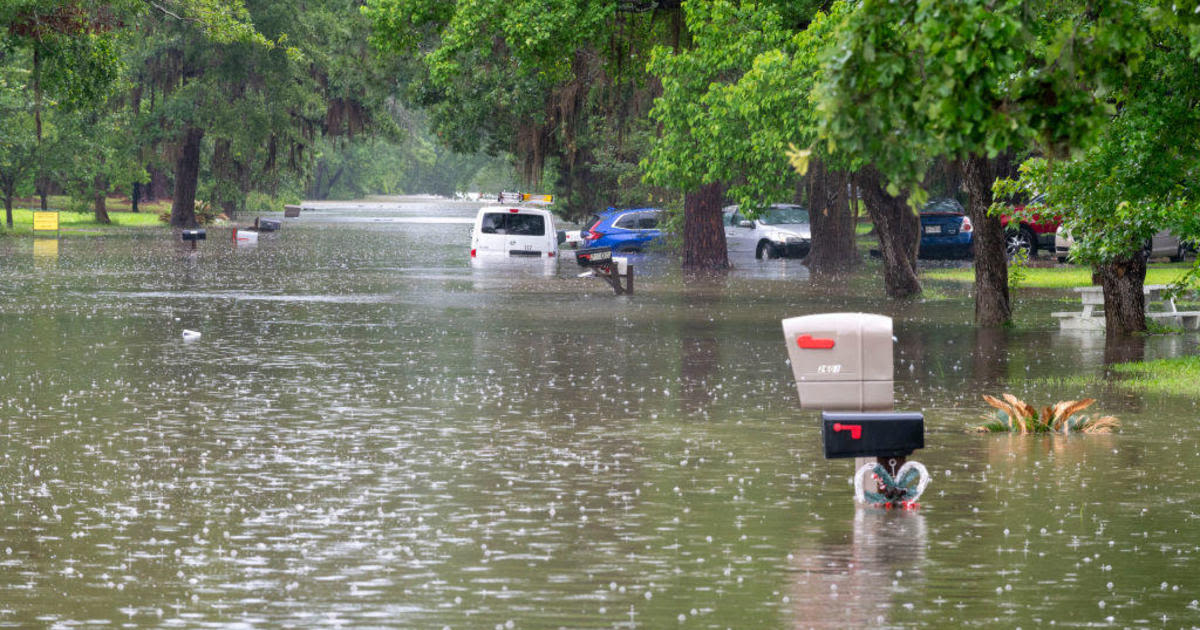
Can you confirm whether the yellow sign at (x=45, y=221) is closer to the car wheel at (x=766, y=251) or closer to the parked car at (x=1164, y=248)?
the car wheel at (x=766, y=251)

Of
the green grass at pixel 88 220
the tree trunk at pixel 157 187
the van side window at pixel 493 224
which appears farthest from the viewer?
the tree trunk at pixel 157 187

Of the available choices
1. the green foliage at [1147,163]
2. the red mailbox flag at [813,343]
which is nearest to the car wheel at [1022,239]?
the green foliage at [1147,163]

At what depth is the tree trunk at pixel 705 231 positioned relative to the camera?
43031 mm

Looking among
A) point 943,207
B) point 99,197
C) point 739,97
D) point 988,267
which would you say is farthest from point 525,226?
point 99,197

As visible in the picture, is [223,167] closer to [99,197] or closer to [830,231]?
[99,197]

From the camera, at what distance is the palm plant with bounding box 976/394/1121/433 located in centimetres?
1417

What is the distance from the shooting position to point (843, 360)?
426 inches

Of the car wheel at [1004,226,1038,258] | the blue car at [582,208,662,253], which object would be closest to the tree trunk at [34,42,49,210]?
the blue car at [582,208,662,253]

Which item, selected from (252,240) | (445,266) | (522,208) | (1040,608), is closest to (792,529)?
(1040,608)

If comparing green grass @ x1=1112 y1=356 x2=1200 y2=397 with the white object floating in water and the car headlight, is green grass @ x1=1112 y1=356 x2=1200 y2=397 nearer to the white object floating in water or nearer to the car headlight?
the car headlight

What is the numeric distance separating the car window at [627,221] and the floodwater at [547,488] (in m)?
30.2

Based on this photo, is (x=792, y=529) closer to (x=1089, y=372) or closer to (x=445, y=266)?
(x=1089, y=372)

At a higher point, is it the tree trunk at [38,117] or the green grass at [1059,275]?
the tree trunk at [38,117]

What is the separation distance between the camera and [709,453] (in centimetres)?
1318
